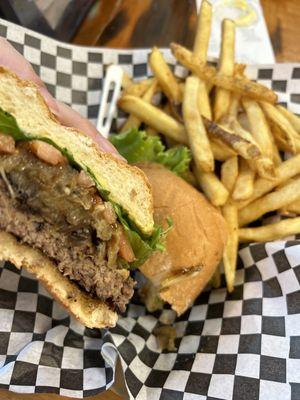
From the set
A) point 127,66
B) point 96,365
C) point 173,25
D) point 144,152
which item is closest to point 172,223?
point 144,152

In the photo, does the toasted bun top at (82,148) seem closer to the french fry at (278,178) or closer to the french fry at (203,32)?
the french fry at (278,178)

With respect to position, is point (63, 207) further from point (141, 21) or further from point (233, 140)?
point (141, 21)

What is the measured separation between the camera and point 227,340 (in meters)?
2.19

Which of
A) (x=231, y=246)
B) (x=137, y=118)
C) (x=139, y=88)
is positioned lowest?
(x=231, y=246)

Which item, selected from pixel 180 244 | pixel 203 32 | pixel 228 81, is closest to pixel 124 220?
pixel 180 244

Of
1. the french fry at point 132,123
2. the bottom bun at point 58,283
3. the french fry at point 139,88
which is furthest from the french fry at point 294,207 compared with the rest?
the bottom bun at point 58,283

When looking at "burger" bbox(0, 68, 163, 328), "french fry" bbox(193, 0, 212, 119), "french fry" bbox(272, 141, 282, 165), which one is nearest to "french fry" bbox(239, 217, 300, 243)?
"french fry" bbox(272, 141, 282, 165)

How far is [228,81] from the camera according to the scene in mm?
2523

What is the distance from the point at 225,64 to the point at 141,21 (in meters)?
1.12

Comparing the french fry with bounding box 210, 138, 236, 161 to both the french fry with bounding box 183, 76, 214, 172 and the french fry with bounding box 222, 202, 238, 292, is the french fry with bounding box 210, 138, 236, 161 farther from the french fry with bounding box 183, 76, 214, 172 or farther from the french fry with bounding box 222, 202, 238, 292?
the french fry with bounding box 222, 202, 238, 292

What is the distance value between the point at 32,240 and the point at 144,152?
100cm

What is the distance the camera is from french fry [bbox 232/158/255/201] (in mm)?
2311

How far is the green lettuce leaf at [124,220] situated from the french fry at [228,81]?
0.94 m

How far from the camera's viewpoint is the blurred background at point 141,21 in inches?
122
